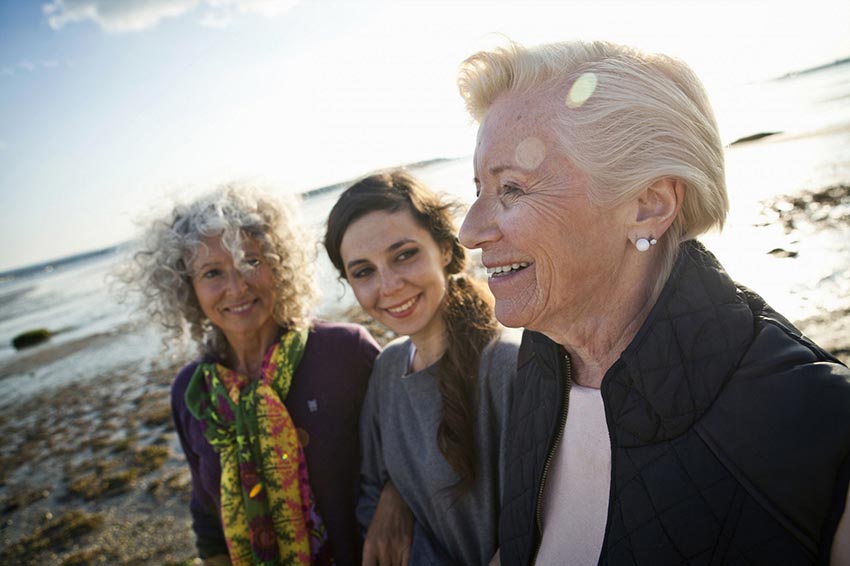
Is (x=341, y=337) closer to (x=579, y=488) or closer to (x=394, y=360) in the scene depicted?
(x=394, y=360)

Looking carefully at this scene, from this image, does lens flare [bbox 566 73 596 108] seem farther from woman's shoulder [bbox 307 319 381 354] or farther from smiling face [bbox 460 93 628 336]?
woman's shoulder [bbox 307 319 381 354]

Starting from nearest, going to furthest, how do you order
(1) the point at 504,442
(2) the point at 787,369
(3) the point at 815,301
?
1. (2) the point at 787,369
2. (1) the point at 504,442
3. (3) the point at 815,301

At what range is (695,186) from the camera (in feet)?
5.04

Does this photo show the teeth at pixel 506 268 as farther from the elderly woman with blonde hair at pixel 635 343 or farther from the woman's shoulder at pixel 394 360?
the woman's shoulder at pixel 394 360

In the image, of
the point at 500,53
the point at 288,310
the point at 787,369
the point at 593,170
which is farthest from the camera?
the point at 288,310

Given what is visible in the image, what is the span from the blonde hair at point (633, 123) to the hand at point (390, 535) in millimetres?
1937

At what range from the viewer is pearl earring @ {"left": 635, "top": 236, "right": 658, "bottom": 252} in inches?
60.3

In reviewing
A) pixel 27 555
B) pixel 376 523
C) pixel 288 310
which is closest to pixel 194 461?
pixel 288 310

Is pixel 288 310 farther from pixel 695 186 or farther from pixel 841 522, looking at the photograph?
pixel 841 522

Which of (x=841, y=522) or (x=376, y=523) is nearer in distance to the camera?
(x=841, y=522)

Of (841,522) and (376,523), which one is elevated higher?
(841,522)

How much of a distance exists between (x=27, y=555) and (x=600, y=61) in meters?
8.07

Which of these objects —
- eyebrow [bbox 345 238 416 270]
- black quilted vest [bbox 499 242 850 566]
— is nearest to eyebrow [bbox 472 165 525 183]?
black quilted vest [bbox 499 242 850 566]

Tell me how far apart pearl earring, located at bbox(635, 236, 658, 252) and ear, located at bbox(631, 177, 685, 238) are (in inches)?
0.7
